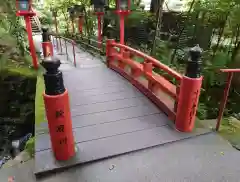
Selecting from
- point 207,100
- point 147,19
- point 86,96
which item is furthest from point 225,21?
point 86,96

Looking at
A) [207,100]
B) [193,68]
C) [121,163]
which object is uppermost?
[193,68]

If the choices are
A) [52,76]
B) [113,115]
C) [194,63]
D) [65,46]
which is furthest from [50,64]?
[65,46]

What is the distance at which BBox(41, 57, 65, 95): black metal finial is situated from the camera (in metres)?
2.27

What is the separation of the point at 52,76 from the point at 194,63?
77.2 inches

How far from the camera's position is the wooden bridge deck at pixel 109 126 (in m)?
2.85

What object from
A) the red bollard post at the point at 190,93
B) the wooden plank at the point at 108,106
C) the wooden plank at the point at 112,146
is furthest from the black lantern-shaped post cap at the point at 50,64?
the red bollard post at the point at 190,93

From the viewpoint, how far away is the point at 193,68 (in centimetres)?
294

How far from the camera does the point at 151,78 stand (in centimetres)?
416

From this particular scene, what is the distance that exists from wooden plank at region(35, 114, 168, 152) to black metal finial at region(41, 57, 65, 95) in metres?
1.04

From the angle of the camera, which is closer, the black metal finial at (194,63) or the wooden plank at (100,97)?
Answer: the black metal finial at (194,63)

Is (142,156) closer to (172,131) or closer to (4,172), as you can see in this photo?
(172,131)

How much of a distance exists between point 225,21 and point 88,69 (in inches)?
181

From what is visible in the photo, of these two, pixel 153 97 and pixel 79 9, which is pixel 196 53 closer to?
pixel 153 97

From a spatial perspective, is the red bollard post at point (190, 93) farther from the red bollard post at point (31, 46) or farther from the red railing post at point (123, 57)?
the red bollard post at point (31, 46)
